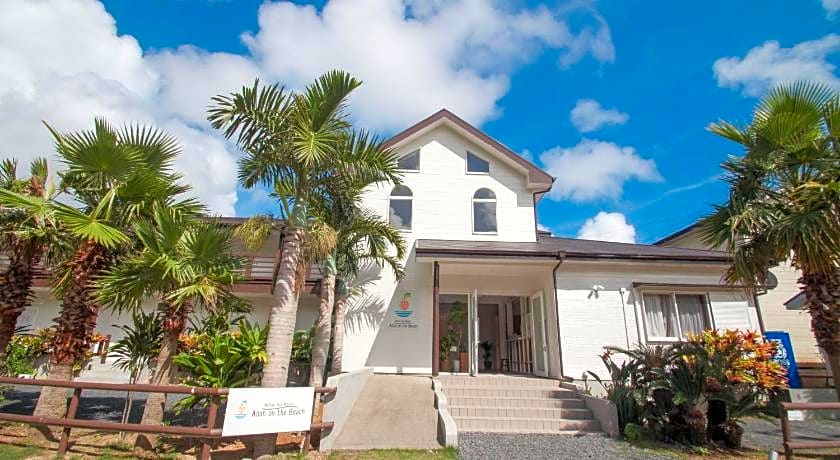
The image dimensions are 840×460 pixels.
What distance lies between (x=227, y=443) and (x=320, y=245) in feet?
12.3

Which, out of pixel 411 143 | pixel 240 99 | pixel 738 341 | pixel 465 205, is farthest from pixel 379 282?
pixel 738 341

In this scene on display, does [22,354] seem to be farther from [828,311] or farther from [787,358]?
[787,358]

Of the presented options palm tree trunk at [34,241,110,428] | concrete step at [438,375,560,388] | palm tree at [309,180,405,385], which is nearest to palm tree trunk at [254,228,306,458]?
palm tree at [309,180,405,385]

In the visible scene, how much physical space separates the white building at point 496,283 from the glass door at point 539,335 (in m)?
0.05

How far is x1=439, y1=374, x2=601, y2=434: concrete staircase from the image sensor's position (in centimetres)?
773

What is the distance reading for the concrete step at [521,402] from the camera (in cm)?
846

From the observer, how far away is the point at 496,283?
41.5 feet

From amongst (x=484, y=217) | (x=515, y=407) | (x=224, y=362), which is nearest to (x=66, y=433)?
(x=224, y=362)

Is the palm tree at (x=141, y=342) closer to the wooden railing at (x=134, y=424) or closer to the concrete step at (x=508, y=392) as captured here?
the wooden railing at (x=134, y=424)

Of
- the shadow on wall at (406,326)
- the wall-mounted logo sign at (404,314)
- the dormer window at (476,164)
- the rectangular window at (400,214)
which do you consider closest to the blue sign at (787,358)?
the dormer window at (476,164)

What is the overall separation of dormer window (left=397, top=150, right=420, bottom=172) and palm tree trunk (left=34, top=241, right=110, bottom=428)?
353 inches

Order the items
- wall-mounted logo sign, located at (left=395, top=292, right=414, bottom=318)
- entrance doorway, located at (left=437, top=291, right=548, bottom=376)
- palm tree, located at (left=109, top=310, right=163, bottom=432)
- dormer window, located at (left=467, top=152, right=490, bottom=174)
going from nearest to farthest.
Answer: palm tree, located at (left=109, top=310, right=163, bottom=432)
entrance doorway, located at (left=437, top=291, right=548, bottom=376)
wall-mounted logo sign, located at (left=395, top=292, right=414, bottom=318)
dormer window, located at (left=467, top=152, right=490, bottom=174)

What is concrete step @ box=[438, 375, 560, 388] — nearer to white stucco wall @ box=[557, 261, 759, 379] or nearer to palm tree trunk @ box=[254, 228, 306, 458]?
white stucco wall @ box=[557, 261, 759, 379]

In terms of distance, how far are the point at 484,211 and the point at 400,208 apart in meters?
2.86
